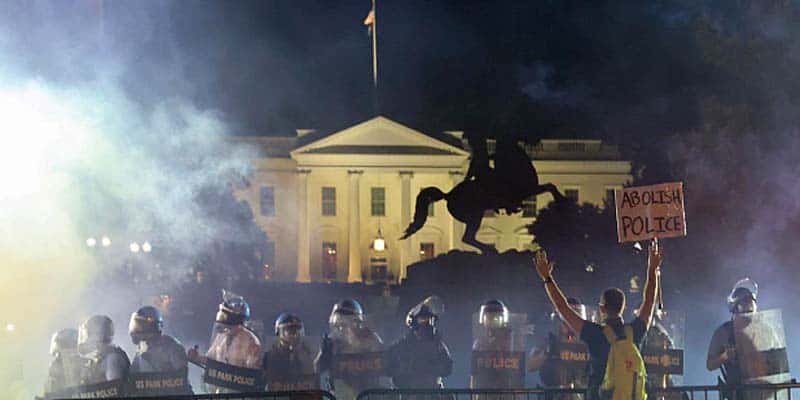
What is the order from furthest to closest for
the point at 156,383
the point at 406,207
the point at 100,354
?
1. the point at 406,207
2. the point at 100,354
3. the point at 156,383

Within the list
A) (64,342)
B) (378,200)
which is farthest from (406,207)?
(64,342)

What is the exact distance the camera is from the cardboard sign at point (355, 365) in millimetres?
8250

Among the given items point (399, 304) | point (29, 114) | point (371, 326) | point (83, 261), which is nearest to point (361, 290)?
point (83, 261)

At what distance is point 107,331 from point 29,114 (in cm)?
582

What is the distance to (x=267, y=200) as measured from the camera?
51656mm

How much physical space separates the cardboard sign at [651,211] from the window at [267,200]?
44936 mm

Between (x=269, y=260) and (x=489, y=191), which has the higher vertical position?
(x=269, y=260)

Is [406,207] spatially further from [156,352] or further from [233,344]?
[156,352]

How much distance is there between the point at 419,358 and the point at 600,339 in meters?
2.77

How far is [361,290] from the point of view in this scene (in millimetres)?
27609

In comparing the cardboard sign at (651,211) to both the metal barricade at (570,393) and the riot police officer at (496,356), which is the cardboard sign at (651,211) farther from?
the riot police officer at (496,356)

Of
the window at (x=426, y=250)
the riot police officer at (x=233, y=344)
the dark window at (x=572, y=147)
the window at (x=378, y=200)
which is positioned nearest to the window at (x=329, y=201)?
the window at (x=378, y=200)

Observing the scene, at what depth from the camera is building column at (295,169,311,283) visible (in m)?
50.4

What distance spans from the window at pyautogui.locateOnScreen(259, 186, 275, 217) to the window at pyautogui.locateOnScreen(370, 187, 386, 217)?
206 inches
